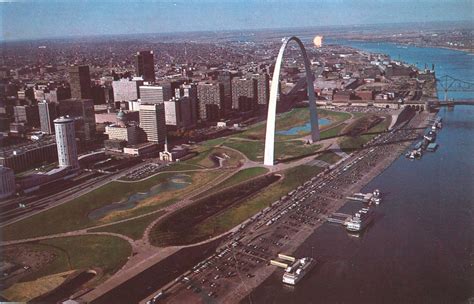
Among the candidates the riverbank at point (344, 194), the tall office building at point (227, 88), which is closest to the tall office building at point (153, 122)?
the tall office building at point (227, 88)

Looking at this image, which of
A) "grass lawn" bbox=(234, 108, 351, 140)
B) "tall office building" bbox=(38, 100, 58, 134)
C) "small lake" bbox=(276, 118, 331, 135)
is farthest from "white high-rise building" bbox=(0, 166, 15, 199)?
"small lake" bbox=(276, 118, 331, 135)

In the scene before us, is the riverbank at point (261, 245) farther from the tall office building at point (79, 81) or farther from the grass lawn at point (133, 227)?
the tall office building at point (79, 81)

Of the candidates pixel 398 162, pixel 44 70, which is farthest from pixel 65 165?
pixel 44 70

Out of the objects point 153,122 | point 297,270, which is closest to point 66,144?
point 153,122

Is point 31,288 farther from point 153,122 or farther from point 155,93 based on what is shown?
point 155,93

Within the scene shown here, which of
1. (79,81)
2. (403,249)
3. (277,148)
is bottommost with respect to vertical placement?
(403,249)

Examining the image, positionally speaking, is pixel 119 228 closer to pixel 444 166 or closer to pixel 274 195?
pixel 274 195
